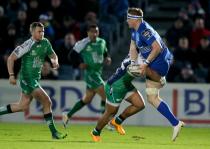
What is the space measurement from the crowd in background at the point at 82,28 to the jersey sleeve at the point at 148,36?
638 centimetres

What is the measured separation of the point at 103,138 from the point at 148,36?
233cm

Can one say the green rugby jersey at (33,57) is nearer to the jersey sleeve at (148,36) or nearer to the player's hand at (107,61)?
the jersey sleeve at (148,36)

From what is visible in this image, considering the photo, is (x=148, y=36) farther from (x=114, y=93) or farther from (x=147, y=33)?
(x=114, y=93)

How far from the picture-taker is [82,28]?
22.2 metres

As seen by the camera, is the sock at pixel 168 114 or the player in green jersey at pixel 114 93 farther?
the player in green jersey at pixel 114 93

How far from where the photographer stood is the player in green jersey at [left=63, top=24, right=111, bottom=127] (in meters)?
17.3

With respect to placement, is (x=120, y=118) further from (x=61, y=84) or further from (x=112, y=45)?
(x=112, y=45)

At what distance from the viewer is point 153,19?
24.7 m

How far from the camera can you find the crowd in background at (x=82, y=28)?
2078 centimetres

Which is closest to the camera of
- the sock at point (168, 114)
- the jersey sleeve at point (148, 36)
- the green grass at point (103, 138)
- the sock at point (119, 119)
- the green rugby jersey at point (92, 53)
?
the green grass at point (103, 138)

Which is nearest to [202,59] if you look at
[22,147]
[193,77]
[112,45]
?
[193,77]

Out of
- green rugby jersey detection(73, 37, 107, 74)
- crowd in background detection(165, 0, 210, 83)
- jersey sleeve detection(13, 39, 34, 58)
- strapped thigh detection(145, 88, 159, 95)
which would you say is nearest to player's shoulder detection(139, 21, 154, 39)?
strapped thigh detection(145, 88, 159, 95)

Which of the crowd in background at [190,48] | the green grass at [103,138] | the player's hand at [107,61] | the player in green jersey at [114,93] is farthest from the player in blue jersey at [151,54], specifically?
the crowd in background at [190,48]

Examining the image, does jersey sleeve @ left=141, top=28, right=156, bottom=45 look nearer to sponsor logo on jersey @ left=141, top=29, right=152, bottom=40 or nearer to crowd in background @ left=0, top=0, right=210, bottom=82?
sponsor logo on jersey @ left=141, top=29, right=152, bottom=40
